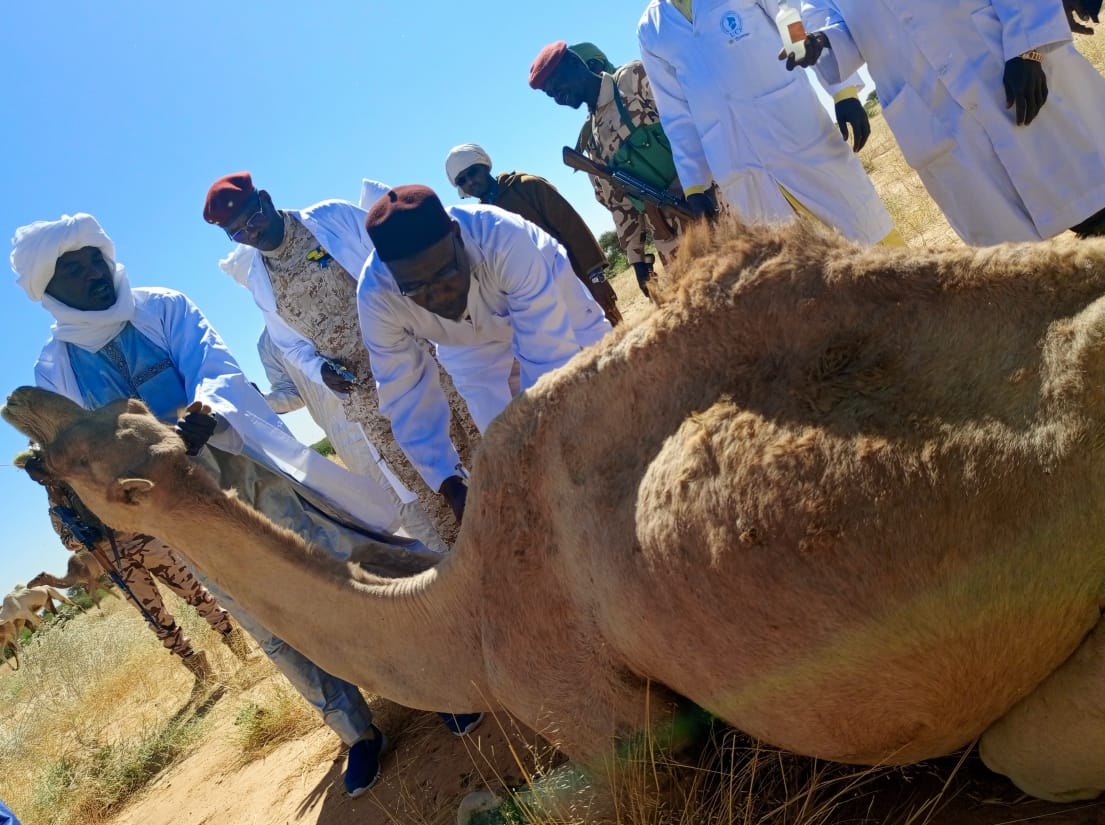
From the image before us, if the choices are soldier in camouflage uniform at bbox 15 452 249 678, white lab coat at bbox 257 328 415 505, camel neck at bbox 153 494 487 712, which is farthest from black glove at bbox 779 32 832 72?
soldier in camouflage uniform at bbox 15 452 249 678

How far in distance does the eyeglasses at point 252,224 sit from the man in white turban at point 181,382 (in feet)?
2.81

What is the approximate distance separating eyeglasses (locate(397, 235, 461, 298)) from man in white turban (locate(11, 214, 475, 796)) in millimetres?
1173

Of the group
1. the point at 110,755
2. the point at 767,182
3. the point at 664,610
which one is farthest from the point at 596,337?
the point at 110,755

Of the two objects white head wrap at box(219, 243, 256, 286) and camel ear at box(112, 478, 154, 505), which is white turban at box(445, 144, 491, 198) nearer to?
white head wrap at box(219, 243, 256, 286)

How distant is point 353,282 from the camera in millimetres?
5312

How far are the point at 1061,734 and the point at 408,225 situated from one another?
291 centimetres

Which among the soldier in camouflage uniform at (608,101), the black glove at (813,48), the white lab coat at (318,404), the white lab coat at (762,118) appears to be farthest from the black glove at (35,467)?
the soldier in camouflage uniform at (608,101)

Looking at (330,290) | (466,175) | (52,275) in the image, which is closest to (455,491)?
(330,290)

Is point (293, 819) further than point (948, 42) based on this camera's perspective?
Yes

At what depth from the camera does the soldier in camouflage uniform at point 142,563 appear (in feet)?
12.8

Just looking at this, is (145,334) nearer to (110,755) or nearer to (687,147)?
(687,147)

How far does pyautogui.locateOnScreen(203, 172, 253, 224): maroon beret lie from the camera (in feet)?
16.6

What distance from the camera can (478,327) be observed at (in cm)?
417

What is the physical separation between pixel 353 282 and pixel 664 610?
384 centimetres
